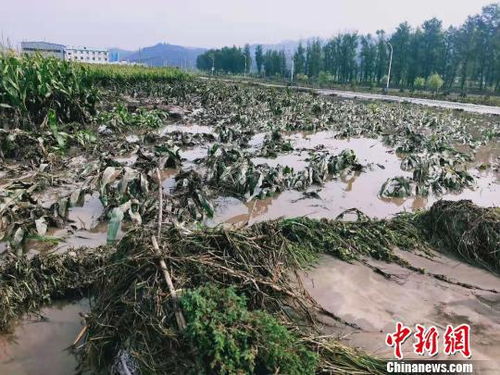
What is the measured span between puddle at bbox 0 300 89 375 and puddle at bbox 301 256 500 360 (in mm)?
1870

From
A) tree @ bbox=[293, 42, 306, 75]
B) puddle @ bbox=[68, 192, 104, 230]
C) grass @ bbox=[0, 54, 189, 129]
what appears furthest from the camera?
tree @ bbox=[293, 42, 306, 75]

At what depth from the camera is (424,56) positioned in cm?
4941

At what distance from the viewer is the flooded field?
9.78 feet

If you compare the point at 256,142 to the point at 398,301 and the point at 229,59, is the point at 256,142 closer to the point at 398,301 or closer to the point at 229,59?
the point at 398,301

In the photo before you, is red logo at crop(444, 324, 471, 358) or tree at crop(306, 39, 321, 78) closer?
red logo at crop(444, 324, 471, 358)

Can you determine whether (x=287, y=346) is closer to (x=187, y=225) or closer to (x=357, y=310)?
(x=357, y=310)

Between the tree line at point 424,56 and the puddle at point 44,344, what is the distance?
3788 centimetres

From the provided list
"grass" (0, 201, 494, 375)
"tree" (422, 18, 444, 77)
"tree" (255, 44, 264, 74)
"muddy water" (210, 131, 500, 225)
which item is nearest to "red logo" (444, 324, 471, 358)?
"grass" (0, 201, 494, 375)

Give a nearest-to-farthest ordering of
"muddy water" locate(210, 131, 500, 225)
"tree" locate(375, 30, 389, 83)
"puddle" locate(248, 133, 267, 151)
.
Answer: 1. "muddy water" locate(210, 131, 500, 225)
2. "puddle" locate(248, 133, 267, 151)
3. "tree" locate(375, 30, 389, 83)

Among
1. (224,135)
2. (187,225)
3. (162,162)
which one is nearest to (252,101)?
(224,135)

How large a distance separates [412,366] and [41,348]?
2411mm

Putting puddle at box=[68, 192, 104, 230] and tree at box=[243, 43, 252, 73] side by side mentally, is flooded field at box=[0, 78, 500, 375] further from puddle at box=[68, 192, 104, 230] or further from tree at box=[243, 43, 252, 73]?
tree at box=[243, 43, 252, 73]

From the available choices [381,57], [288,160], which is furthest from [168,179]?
[381,57]

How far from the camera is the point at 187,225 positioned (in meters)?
4.14
